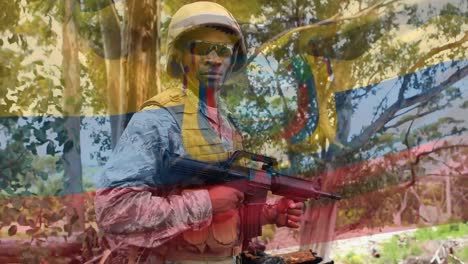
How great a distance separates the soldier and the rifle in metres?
0.01

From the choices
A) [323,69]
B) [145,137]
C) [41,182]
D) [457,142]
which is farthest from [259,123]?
[457,142]

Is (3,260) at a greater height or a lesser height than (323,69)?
lesser

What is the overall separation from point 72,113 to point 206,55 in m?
0.30

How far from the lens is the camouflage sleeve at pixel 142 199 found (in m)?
1.04

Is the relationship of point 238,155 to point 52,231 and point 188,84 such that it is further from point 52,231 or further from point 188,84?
point 52,231

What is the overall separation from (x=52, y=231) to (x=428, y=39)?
3.09 ft

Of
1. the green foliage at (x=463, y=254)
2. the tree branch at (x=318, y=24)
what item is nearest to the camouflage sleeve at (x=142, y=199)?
the tree branch at (x=318, y=24)

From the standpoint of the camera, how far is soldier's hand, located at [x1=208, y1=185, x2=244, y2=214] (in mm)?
1082

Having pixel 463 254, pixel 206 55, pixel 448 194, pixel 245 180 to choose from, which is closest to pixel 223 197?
pixel 245 180

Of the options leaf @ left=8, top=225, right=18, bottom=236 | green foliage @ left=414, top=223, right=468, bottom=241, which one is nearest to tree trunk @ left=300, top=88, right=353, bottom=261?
green foliage @ left=414, top=223, right=468, bottom=241

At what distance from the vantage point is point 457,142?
161 cm

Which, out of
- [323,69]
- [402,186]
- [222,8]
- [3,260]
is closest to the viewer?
[222,8]

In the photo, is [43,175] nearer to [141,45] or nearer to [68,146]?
[68,146]

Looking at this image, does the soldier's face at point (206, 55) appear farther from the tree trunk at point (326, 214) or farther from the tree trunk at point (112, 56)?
the tree trunk at point (326, 214)
